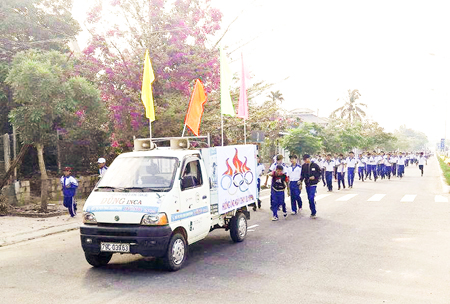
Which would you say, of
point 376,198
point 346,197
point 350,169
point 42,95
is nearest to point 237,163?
point 42,95

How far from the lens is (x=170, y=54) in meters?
16.7

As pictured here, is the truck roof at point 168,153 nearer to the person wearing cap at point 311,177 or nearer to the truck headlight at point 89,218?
the truck headlight at point 89,218

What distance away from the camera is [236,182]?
391 inches

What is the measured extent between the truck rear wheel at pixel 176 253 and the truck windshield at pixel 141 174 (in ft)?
2.83

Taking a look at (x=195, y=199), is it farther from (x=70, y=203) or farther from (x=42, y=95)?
(x=42, y=95)

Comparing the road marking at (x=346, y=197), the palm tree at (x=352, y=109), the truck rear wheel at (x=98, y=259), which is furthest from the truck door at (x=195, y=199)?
the palm tree at (x=352, y=109)

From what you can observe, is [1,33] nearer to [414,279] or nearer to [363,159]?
[414,279]

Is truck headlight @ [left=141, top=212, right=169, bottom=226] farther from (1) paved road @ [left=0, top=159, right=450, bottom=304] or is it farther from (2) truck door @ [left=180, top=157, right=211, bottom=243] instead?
(1) paved road @ [left=0, top=159, right=450, bottom=304]

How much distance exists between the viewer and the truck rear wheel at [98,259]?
25.6ft

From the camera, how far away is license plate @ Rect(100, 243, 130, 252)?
728 centimetres

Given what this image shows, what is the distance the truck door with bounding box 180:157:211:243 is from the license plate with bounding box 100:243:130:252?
3.63 ft

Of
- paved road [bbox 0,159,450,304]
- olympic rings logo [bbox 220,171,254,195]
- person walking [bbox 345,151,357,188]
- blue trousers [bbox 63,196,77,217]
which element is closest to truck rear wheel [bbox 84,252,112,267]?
paved road [bbox 0,159,450,304]

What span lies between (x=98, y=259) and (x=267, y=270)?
291cm

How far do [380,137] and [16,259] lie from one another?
6178cm
